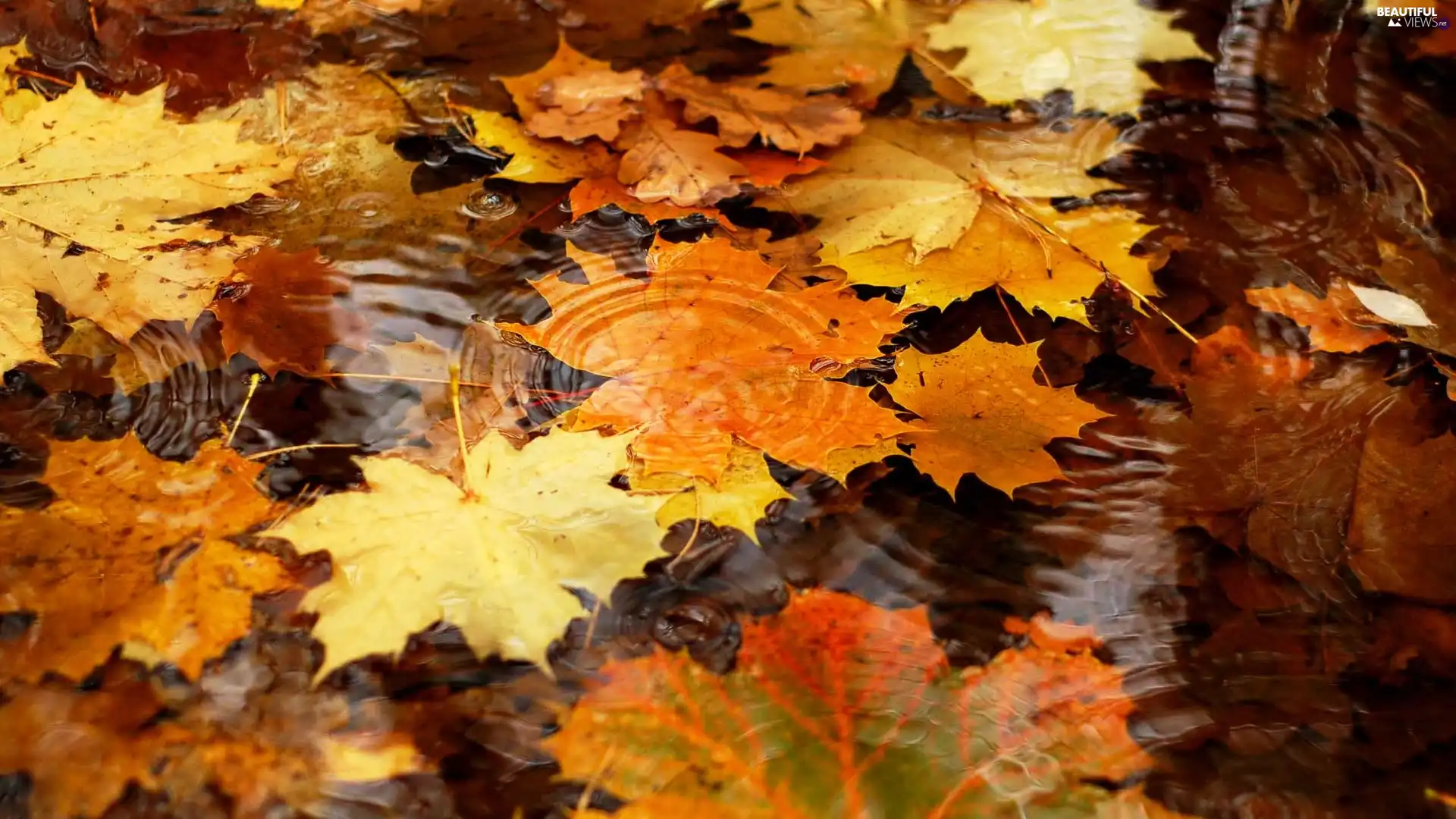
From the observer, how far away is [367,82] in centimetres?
193

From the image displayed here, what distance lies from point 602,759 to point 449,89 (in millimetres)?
1310

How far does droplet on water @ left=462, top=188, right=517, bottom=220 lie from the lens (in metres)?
1.72

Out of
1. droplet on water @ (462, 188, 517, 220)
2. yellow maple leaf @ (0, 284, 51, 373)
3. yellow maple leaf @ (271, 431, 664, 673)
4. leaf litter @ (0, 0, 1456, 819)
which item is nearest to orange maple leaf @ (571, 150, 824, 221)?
leaf litter @ (0, 0, 1456, 819)

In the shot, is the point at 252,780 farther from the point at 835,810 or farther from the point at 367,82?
the point at 367,82

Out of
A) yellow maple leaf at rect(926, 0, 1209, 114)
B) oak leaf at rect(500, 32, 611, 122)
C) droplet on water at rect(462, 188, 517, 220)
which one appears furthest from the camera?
yellow maple leaf at rect(926, 0, 1209, 114)

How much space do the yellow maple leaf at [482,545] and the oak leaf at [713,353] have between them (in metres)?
0.12

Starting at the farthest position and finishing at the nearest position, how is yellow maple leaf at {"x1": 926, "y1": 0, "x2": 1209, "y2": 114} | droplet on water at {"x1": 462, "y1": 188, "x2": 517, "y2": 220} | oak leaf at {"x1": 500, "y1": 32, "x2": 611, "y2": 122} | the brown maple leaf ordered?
yellow maple leaf at {"x1": 926, "y1": 0, "x2": 1209, "y2": 114} → oak leaf at {"x1": 500, "y1": 32, "x2": 611, "y2": 122} → droplet on water at {"x1": 462, "y1": 188, "x2": 517, "y2": 220} → the brown maple leaf

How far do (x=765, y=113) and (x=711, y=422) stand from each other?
2.36 feet

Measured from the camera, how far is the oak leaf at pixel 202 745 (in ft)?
3.79

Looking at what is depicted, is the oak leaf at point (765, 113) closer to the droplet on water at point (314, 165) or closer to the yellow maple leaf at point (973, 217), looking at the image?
the yellow maple leaf at point (973, 217)

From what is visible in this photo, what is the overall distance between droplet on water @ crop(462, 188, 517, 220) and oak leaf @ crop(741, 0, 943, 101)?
23.3 inches

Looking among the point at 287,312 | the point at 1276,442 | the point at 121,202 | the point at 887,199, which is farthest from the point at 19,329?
the point at 1276,442

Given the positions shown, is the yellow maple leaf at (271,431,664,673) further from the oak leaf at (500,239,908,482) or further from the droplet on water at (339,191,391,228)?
the droplet on water at (339,191,391,228)

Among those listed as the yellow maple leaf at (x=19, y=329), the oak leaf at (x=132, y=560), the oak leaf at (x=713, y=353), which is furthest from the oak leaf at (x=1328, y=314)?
the yellow maple leaf at (x=19, y=329)
